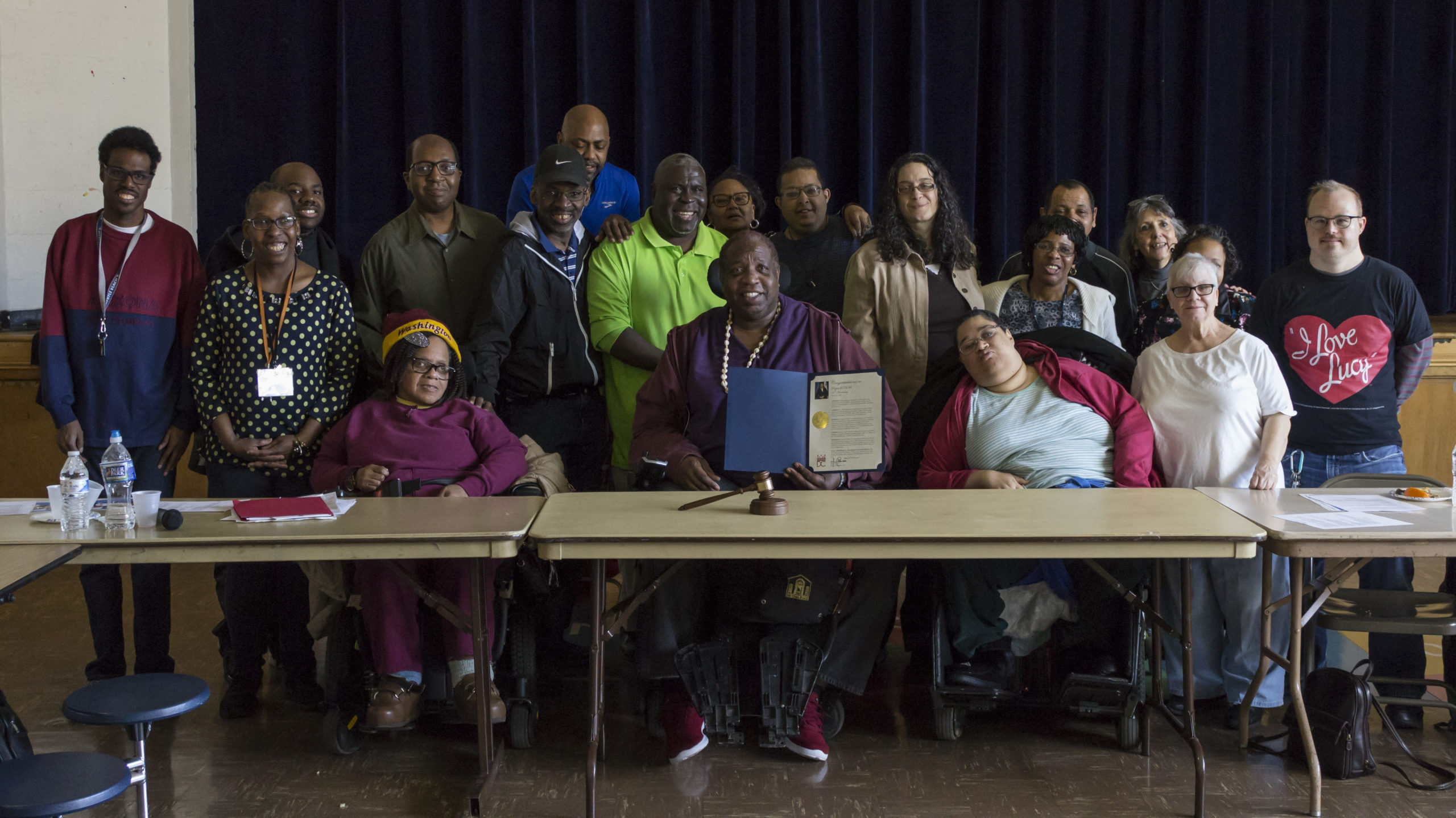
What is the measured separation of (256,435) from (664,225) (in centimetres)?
146

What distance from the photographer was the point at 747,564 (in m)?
3.07

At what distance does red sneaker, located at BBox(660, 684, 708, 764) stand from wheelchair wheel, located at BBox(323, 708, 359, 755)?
85 centimetres

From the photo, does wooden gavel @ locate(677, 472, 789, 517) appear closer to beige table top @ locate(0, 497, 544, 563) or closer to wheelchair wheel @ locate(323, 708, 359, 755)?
beige table top @ locate(0, 497, 544, 563)

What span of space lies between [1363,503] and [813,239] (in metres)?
2.05

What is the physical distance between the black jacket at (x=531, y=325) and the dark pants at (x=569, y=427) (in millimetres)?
37

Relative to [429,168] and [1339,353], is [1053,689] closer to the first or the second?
[1339,353]

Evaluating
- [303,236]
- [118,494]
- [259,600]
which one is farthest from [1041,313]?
[118,494]

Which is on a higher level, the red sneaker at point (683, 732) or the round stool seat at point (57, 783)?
the round stool seat at point (57, 783)

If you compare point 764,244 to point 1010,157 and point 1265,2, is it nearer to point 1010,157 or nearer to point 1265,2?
point 1010,157

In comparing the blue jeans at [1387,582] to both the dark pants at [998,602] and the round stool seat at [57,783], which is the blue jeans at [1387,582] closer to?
the dark pants at [998,602]

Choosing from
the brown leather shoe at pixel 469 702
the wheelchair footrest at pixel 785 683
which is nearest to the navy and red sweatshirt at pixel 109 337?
A: the brown leather shoe at pixel 469 702

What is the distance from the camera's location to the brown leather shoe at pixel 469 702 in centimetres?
298

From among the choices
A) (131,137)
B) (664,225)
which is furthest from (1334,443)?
(131,137)

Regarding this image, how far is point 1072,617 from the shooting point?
3.13 meters
